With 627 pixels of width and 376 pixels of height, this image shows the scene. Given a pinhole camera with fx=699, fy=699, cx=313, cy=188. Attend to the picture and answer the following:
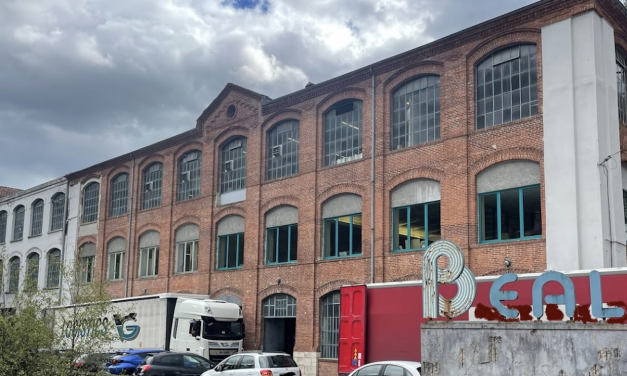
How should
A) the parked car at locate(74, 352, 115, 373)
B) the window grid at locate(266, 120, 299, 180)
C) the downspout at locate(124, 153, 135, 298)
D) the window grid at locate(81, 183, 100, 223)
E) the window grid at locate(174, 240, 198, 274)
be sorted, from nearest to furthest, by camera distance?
the parked car at locate(74, 352, 115, 373) < the window grid at locate(266, 120, 299, 180) < the window grid at locate(174, 240, 198, 274) < the downspout at locate(124, 153, 135, 298) < the window grid at locate(81, 183, 100, 223)

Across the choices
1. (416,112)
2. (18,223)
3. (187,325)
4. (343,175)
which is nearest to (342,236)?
(343,175)

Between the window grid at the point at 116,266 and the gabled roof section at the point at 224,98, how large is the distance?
9.71m

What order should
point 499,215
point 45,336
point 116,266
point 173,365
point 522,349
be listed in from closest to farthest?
point 522,349 → point 45,336 → point 499,215 → point 173,365 → point 116,266

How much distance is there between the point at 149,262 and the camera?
37.6m

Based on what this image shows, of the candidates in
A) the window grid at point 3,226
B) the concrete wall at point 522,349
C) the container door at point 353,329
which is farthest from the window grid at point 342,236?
the window grid at point 3,226

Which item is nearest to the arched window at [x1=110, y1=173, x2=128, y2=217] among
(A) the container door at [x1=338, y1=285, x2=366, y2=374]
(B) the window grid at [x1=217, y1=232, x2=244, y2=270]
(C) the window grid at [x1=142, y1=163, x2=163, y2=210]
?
(C) the window grid at [x1=142, y1=163, x2=163, y2=210]

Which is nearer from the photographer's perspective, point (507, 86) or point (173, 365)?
point (507, 86)

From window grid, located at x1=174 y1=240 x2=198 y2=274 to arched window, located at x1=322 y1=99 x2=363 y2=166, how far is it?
31.6 ft

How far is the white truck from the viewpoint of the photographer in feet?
86.9

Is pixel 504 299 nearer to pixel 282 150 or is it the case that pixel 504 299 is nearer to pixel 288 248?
pixel 288 248

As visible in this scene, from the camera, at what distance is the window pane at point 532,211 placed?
70.9 feet

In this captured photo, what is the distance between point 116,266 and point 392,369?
90.1 feet

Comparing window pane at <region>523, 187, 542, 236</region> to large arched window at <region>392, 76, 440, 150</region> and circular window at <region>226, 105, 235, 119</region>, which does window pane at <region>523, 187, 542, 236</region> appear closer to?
large arched window at <region>392, 76, 440, 150</region>

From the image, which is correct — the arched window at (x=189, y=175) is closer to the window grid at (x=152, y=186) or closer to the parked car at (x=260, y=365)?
the window grid at (x=152, y=186)
